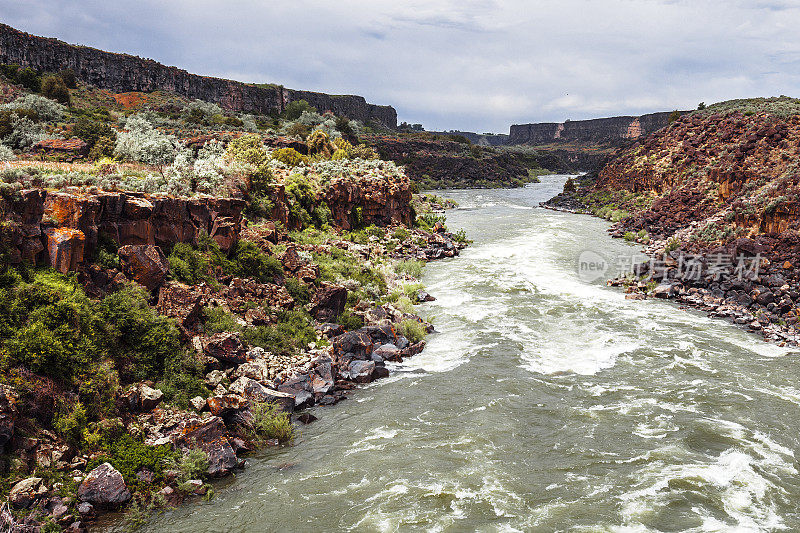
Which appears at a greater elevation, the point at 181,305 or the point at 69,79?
the point at 69,79

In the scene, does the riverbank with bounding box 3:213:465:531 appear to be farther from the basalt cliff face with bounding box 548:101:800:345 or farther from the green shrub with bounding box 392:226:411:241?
the basalt cliff face with bounding box 548:101:800:345

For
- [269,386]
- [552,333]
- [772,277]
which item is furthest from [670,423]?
[772,277]

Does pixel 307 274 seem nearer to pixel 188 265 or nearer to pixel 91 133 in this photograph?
pixel 188 265

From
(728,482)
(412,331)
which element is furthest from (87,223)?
(728,482)

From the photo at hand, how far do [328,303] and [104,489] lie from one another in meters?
9.74

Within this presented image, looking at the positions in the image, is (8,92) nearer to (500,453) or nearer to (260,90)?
(500,453)

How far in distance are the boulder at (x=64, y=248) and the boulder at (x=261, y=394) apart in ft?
16.6

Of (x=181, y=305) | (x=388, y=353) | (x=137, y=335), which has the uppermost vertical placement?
(x=181, y=305)

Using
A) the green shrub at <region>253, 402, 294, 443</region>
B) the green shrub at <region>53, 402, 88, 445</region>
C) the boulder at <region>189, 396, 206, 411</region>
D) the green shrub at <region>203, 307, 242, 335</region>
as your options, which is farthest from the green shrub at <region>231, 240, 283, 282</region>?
the green shrub at <region>53, 402, 88, 445</region>

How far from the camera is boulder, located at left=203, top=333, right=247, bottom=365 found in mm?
13102

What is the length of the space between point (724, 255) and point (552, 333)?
13387 mm

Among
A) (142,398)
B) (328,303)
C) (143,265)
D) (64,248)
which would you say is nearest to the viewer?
(142,398)

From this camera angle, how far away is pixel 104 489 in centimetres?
873

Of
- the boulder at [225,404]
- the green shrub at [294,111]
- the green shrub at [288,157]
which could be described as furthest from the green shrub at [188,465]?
the green shrub at [294,111]
